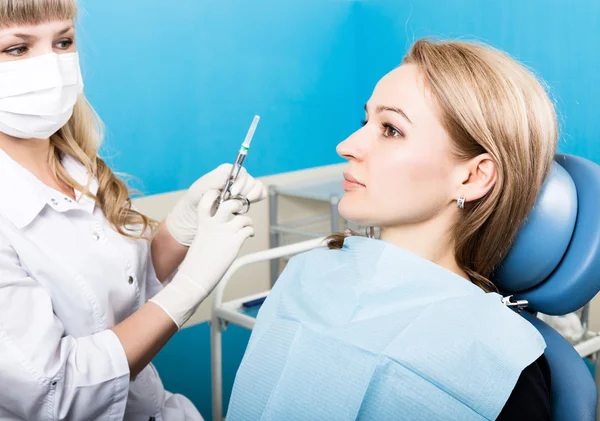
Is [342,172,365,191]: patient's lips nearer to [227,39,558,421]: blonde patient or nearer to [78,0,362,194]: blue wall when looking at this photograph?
[227,39,558,421]: blonde patient

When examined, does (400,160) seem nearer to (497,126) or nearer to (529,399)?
(497,126)

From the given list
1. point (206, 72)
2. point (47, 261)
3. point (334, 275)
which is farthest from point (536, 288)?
point (206, 72)

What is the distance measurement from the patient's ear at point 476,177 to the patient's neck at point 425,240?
68mm

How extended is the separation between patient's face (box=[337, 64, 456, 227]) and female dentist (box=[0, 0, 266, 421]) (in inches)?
11.5

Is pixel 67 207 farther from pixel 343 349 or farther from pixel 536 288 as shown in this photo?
pixel 536 288

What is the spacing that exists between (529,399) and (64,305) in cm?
77

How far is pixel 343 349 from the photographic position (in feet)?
3.55

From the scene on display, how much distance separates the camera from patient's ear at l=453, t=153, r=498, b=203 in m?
1.19

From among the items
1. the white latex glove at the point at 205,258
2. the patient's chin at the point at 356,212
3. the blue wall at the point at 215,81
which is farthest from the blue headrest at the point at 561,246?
the blue wall at the point at 215,81

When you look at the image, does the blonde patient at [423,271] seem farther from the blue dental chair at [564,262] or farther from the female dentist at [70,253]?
the female dentist at [70,253]

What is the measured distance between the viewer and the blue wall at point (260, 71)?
239cm

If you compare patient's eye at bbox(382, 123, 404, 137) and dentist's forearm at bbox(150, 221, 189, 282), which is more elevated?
patient's eye at bbox(382, 123, 404, 137)

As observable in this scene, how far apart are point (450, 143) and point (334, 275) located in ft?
0.94

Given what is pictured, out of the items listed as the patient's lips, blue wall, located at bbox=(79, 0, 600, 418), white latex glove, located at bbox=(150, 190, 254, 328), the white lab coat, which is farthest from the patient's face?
blue wall, located at bbox=(79, 0, 600, 418)
